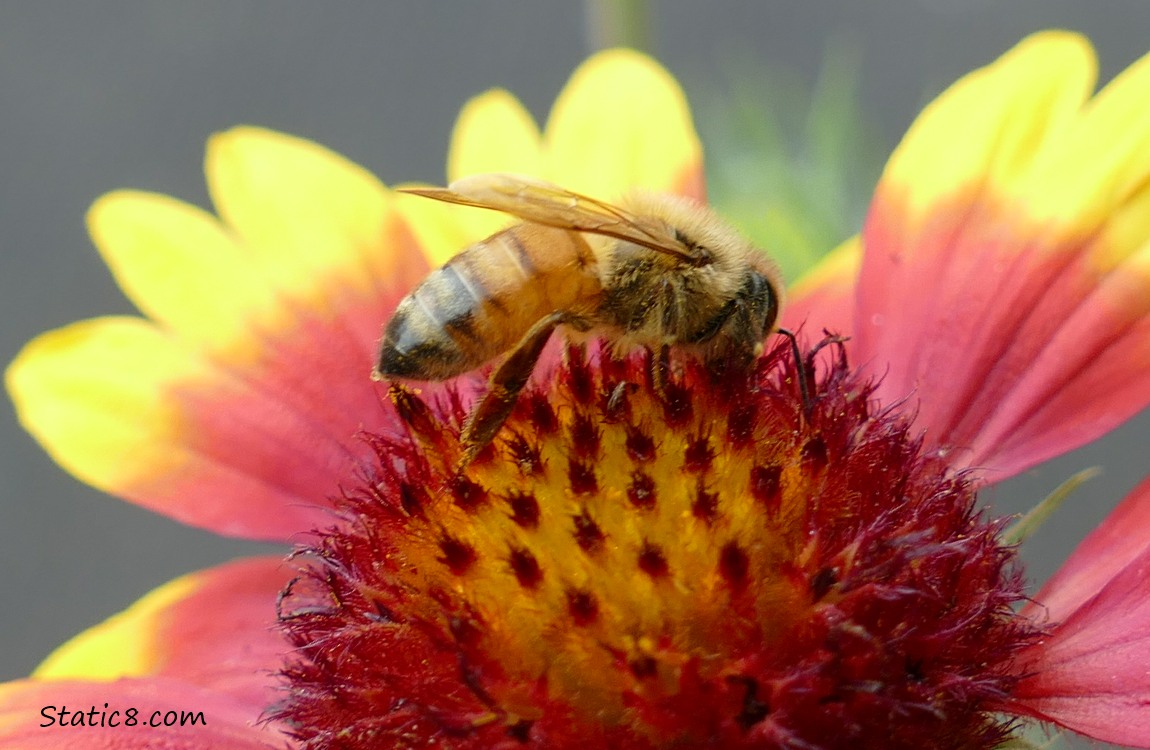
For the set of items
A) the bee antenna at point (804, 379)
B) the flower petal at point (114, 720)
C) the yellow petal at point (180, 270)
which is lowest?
the flower petal at point (114, 720)

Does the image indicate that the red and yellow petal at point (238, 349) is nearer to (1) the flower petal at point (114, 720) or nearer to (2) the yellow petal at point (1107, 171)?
(1) the flower petal at point (114, 720)

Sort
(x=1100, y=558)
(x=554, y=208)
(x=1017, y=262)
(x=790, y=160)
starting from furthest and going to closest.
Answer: (x=790, y=160), (x=1017, y=262), (x=1100, y=558), (x=554, y=208)

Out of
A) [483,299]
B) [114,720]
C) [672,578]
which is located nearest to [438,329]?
[483,299]

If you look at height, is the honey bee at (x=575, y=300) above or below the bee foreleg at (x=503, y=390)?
above

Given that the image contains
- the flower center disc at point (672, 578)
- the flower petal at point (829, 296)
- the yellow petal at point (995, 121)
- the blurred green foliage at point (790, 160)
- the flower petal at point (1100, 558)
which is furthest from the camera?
the blurred green foliage at point (790, 160)

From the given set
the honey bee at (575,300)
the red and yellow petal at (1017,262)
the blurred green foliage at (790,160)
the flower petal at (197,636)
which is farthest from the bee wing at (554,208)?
the blurred green foliage at (790,160)

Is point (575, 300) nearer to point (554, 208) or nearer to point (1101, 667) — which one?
point (554, 208)

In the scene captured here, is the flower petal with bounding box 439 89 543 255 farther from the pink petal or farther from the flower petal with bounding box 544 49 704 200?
the pink petal
